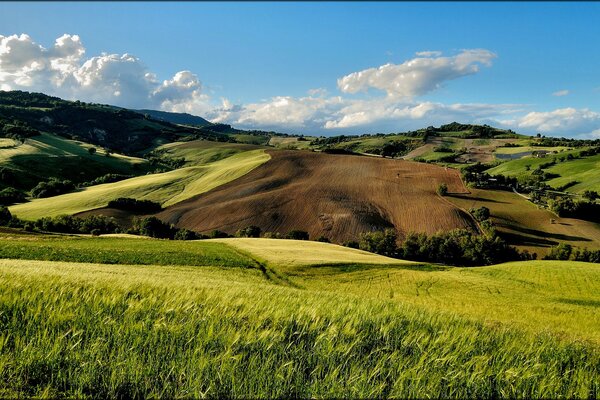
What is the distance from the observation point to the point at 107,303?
7.68 meters

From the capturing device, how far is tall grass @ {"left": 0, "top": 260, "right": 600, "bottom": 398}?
18.2 feet

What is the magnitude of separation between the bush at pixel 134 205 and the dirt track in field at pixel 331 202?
5.78 m

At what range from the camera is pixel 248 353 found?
6309mm

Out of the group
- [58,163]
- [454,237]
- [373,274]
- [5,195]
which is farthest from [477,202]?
[58,163]

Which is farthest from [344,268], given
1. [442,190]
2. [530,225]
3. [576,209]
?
[576,209]

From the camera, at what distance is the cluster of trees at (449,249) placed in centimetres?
8775

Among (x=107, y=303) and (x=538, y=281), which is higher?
(x=107, y=303)

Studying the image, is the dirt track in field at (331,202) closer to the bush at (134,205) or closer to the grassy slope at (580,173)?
the bush at (134,205)

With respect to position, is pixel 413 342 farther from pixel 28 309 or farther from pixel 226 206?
pixel 226 206

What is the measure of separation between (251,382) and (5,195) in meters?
168

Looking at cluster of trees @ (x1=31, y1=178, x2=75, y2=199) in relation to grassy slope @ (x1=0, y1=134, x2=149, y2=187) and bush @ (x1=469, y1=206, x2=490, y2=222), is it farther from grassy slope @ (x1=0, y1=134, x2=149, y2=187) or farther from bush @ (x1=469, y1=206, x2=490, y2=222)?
bush @ (x1=469, y1=206, x2=490, y2=222)

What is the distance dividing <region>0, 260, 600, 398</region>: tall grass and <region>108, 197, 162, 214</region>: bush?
407ft

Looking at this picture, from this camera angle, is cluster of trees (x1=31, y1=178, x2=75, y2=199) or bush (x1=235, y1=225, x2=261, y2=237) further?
cluster of trees (x1=31, y1=178, x2=75, y2=199)

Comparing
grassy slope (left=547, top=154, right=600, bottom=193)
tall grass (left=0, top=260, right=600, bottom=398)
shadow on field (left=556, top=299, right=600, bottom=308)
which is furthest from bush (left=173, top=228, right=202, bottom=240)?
grassy slope (left=547, top=154, right=600, bottom=193)
